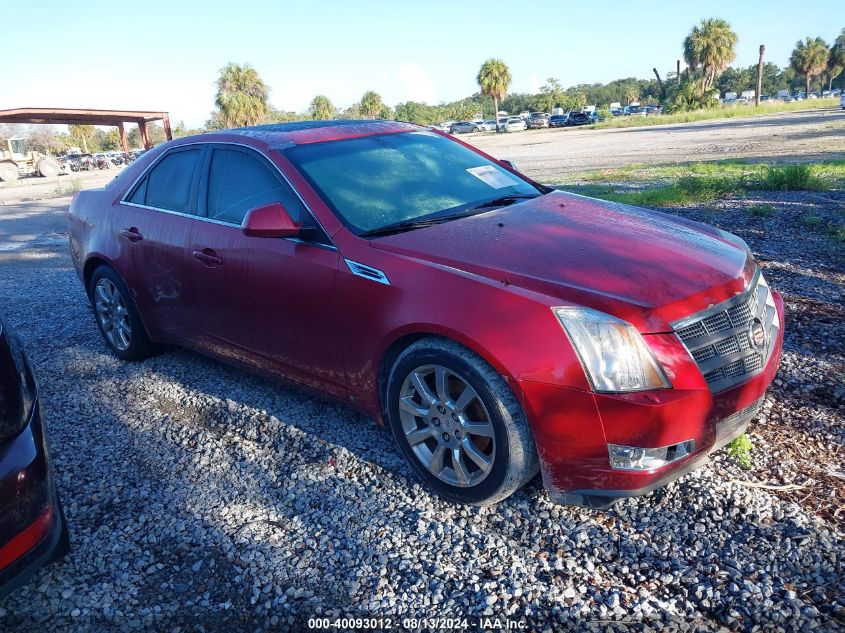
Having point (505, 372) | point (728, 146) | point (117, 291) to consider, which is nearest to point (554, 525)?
point (505, 372)

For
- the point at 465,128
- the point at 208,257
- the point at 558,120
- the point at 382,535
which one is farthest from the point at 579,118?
the point at 382,535

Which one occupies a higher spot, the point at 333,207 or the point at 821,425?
the point at 333,207

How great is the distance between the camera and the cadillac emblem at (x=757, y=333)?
2852 mm

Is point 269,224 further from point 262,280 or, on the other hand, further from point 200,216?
point 200,216

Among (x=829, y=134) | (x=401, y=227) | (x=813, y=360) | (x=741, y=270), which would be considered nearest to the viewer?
(x=741, y=270)

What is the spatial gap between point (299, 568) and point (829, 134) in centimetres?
2549

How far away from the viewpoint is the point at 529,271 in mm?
2812

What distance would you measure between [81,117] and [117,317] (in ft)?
110

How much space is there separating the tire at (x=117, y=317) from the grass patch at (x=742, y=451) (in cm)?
395

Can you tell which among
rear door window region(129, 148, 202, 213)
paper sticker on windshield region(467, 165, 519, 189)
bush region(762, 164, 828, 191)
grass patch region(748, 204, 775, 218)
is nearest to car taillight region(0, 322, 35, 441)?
rear door window region(129, 148, 202, 213)

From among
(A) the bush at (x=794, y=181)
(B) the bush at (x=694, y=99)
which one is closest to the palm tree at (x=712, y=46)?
(B) the bush at (x=694, y=99)

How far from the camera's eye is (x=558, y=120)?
6053cm

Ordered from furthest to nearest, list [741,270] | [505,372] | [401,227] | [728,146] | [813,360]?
1. [728,146]
2. [813,360]
3. [401,227]
4. [741,270]
5. [505,372]

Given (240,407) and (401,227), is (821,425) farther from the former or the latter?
(240,407)
